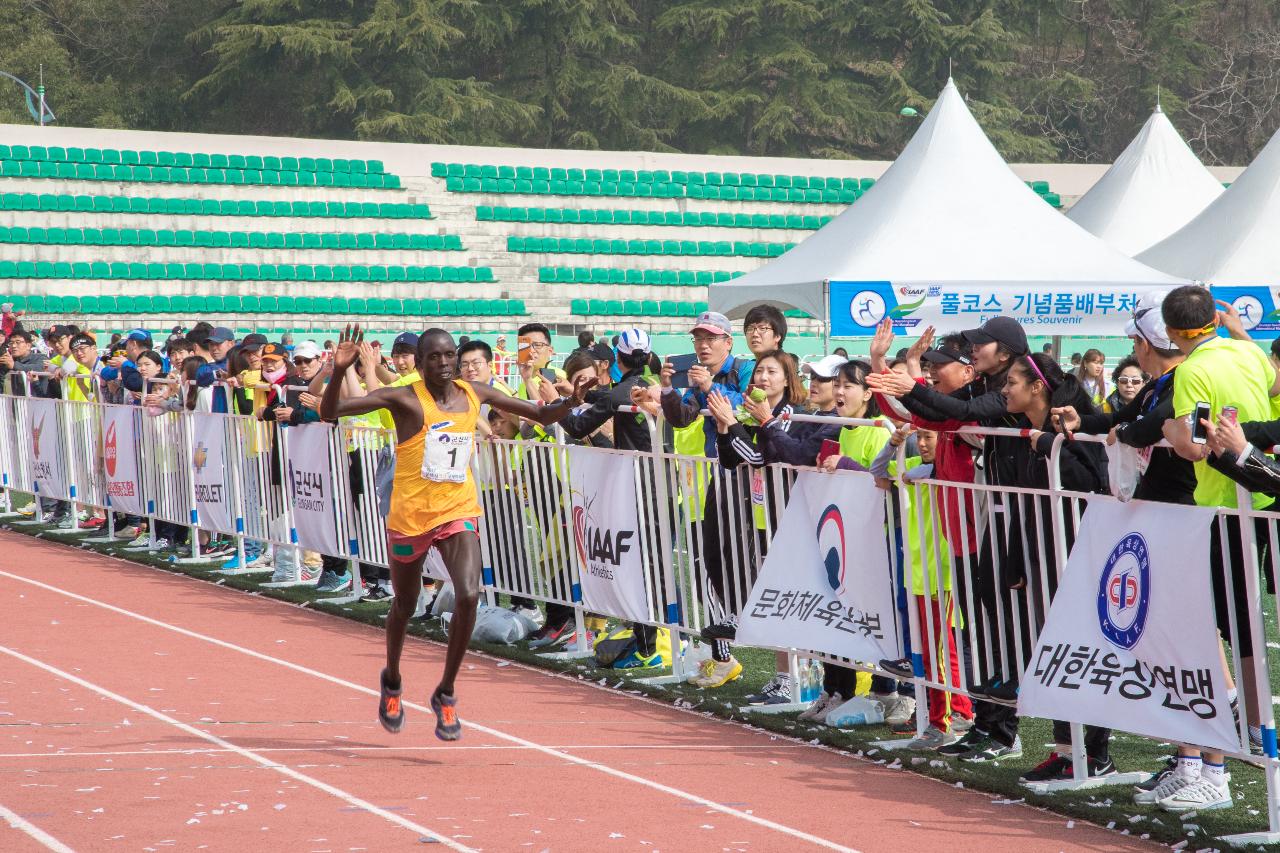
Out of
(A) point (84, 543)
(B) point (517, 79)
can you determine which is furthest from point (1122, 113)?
(A) point (84, 543)

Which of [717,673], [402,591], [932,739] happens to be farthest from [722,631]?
[402,591]

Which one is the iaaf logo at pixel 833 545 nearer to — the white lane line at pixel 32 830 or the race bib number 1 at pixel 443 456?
the race bib number 1 at pixel 443 456

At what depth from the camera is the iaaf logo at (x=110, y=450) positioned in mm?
15812

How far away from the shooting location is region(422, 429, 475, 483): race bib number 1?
7719 mm

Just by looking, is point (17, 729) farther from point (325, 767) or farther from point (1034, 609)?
point (1034, 609)

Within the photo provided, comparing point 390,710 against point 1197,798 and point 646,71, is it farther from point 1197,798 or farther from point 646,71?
point 646,71

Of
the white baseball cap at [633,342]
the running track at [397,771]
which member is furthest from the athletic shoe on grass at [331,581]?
the white baseball cap at [633,342]

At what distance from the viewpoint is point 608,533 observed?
383 inches

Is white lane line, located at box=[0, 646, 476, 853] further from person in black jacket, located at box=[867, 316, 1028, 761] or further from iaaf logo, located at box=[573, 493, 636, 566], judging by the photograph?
iaaf logo, located at box=[573, 493, 636, 566]

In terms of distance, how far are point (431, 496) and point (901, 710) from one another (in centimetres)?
253

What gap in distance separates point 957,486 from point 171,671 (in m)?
4.92

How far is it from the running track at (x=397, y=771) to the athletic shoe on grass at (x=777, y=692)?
1.26ft

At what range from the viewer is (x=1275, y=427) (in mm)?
5945

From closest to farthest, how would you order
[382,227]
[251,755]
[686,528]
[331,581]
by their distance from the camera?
[251,755] → [686,528] → [331,581] → [382,227]
